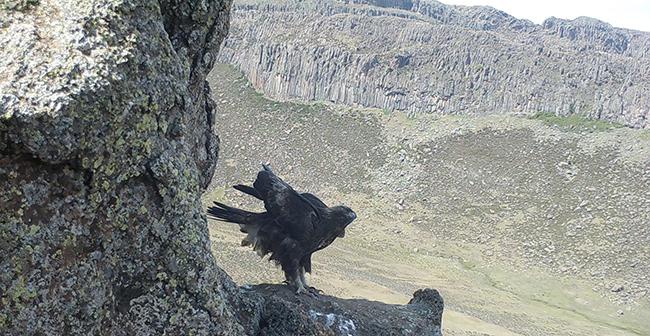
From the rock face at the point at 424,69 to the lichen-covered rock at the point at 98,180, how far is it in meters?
63.7

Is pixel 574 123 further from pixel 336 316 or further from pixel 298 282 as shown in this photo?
pixel 336 316

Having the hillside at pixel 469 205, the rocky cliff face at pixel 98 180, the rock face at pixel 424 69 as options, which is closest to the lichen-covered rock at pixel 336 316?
the rocky cliff face at pixel 98 180

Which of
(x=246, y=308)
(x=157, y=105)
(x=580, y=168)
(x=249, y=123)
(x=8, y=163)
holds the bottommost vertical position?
(x=249, y=123)

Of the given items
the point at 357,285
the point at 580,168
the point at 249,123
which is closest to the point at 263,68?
the point at 249,123

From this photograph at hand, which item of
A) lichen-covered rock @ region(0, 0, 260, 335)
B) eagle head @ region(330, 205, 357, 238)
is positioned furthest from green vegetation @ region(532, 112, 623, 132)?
lichen-covered rock @ region(0, 0, 260, 335)

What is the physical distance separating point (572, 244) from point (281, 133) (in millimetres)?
31267

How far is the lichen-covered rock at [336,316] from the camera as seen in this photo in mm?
6664

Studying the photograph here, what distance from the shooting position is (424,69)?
75312mm

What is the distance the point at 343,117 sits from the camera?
233ft

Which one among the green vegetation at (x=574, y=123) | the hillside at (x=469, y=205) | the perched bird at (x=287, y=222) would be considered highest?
the perched bird at (x=287, y=222)

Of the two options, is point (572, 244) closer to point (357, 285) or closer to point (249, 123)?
point (357, 285)

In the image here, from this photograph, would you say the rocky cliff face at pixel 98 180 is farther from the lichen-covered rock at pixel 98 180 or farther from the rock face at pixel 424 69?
the rock face at pixel 424 69

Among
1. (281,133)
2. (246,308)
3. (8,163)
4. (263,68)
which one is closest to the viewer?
(8,163)

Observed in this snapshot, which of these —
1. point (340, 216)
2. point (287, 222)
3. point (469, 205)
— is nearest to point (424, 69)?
point (469, 205)
